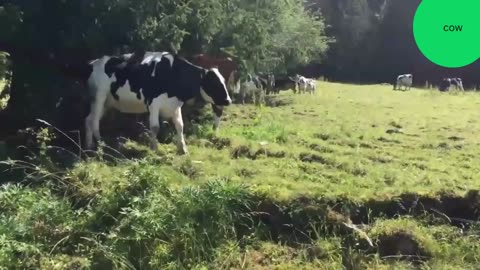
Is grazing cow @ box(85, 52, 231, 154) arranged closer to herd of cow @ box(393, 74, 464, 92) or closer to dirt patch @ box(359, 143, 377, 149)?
dirt patch @ box(359, 143, 377, 149)

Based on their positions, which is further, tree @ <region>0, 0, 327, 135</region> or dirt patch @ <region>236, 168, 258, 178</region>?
tree @ <region>0, 0, 327, 135</region>

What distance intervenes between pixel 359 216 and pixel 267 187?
3.62 feet

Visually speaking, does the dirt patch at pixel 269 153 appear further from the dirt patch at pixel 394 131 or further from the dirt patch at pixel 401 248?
the dirt patch at pixel 394 131

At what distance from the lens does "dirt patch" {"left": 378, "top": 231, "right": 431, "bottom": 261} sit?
694 cm

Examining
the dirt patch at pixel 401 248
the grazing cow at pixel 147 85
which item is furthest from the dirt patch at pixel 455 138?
the dirt patch at pixel 401 248

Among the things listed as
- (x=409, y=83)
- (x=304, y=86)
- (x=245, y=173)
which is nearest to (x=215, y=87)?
(x=245, y=173)

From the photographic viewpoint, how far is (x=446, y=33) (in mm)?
14109

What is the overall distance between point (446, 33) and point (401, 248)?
8.24 m

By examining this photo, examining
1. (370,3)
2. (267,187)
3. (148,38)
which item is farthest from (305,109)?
(370,3)

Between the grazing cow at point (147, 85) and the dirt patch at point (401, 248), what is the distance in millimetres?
3648

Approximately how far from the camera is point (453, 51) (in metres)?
16.2

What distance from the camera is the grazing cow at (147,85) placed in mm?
9828

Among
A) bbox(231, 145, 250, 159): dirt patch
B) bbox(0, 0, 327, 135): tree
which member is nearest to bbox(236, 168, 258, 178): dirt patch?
bbox(231, 145, 250, 159): dirt patch

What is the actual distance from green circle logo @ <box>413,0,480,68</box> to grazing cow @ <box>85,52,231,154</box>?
632cm
